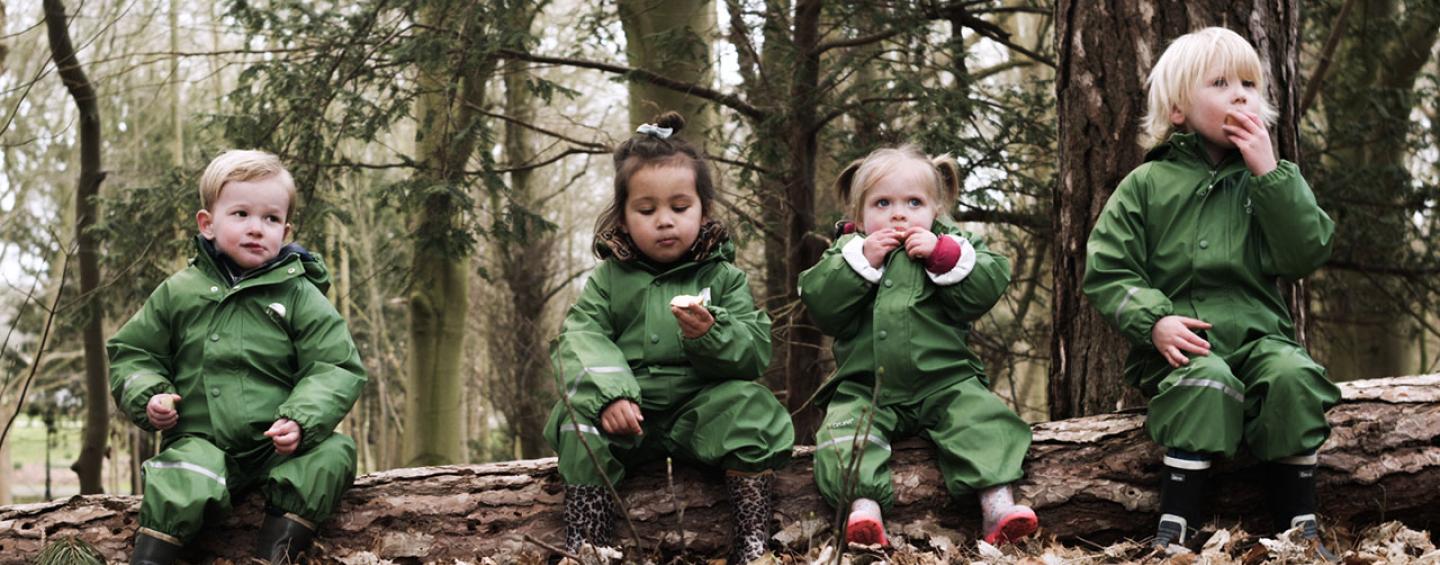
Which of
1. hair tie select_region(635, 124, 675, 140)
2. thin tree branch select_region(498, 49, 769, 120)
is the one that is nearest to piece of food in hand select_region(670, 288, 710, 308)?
hair tie select_region(635, 124, 675, 140)

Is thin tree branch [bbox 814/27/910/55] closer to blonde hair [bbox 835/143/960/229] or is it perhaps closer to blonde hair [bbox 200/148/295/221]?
blonde hair [bbox 835/143/960/229]

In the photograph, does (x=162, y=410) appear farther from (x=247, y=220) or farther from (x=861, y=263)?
(x=861, y=263)

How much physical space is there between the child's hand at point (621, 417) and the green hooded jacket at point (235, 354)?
0.85 m

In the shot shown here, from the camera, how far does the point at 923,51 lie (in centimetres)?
697

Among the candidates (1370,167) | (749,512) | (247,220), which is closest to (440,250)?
(247,220)

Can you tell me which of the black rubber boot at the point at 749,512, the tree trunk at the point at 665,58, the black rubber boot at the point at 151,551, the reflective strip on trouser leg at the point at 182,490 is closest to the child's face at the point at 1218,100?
the black rubber boot at the point at 749,512

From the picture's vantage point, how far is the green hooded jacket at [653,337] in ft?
12.5

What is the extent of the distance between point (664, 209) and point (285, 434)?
1.37 meters

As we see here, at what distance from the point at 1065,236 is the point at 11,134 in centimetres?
1473

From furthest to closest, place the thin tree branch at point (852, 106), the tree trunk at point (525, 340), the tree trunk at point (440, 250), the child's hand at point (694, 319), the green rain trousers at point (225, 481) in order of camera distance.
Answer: the tree trunk at point (525, 340)
the tree trunk at point (440, 250)
the thin tree branch at point (852, 106)
the green rain trousers at point (225, 481)
the child's hand at point (694, 319)

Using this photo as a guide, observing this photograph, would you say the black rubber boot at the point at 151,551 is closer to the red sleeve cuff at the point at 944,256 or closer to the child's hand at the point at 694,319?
the child's hand at the point at 694,319

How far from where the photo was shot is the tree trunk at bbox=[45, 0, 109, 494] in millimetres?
7038

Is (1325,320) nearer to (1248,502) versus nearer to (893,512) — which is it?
(1248,502)

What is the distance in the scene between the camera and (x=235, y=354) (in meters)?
4.03
